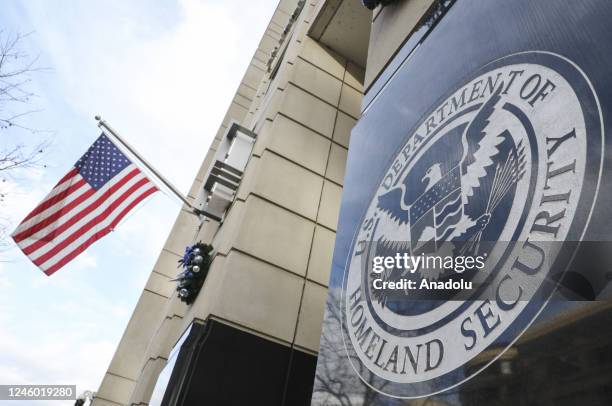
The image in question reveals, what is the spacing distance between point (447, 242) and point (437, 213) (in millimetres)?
224

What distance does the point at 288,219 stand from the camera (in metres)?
5.72

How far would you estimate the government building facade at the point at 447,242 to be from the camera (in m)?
1.49

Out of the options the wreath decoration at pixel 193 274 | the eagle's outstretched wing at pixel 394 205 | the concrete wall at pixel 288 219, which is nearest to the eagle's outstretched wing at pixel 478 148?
the eagle's outstretched wing at pixel 394 205

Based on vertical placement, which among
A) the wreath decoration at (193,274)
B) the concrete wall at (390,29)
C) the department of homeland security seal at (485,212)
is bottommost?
the department of homeland security seal at (485,212)

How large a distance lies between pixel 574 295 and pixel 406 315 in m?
0.90

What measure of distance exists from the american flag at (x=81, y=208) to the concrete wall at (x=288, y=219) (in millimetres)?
1560

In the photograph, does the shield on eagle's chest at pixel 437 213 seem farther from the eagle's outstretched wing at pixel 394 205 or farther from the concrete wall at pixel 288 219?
the concrete wall at pixel 288 219

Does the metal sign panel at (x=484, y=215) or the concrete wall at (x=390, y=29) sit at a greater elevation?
the concrete wall at (x=390, y=29)

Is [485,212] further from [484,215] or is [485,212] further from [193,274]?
[193,274]

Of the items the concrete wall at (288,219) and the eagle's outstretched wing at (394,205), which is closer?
the eagle's outstretched wing at (394,205)

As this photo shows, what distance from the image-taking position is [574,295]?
1.42 meters

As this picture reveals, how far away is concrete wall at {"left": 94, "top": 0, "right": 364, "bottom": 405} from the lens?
16.2 ft

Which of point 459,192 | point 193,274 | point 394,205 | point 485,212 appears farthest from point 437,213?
point 193,274

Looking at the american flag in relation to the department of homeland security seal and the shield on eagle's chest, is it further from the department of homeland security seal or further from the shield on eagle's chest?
the shield on eagle's chest
